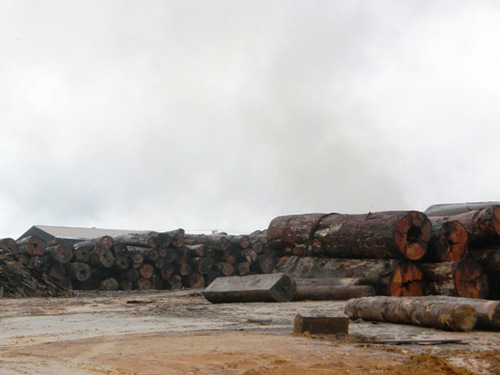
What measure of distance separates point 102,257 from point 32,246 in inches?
89.4

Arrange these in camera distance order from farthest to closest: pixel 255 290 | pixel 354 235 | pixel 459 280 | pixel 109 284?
pixel 109 284 → pixel 354 235 → pixel 459 280 → pixel 255 290

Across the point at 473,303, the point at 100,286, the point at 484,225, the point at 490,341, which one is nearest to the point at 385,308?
the point at 473,303

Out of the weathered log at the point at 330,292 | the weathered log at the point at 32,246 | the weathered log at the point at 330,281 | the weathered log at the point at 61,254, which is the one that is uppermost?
the weathered log at the point at 32,246

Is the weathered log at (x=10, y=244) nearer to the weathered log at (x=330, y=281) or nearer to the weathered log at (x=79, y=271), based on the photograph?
the weathered log at (x=79, y=271)

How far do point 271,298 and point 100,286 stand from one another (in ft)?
33.4

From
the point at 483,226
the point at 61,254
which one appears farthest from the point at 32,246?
the point at 483,226

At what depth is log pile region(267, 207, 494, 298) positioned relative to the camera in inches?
459

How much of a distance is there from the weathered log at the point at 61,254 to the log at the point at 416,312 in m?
13.2

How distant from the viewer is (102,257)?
19.9m

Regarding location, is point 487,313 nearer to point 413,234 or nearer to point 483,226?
point 413,234

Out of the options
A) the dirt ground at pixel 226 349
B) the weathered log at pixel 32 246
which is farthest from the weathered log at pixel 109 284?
the dirt ground at pixel 226 349

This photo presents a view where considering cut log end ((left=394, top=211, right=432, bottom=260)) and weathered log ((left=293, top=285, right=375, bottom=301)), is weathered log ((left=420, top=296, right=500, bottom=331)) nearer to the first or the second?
weathered log ((left=293, top=285, right=375, bottom=301))

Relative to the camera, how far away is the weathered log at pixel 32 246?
20.1m

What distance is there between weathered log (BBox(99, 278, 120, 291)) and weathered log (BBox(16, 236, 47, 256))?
2152mm
